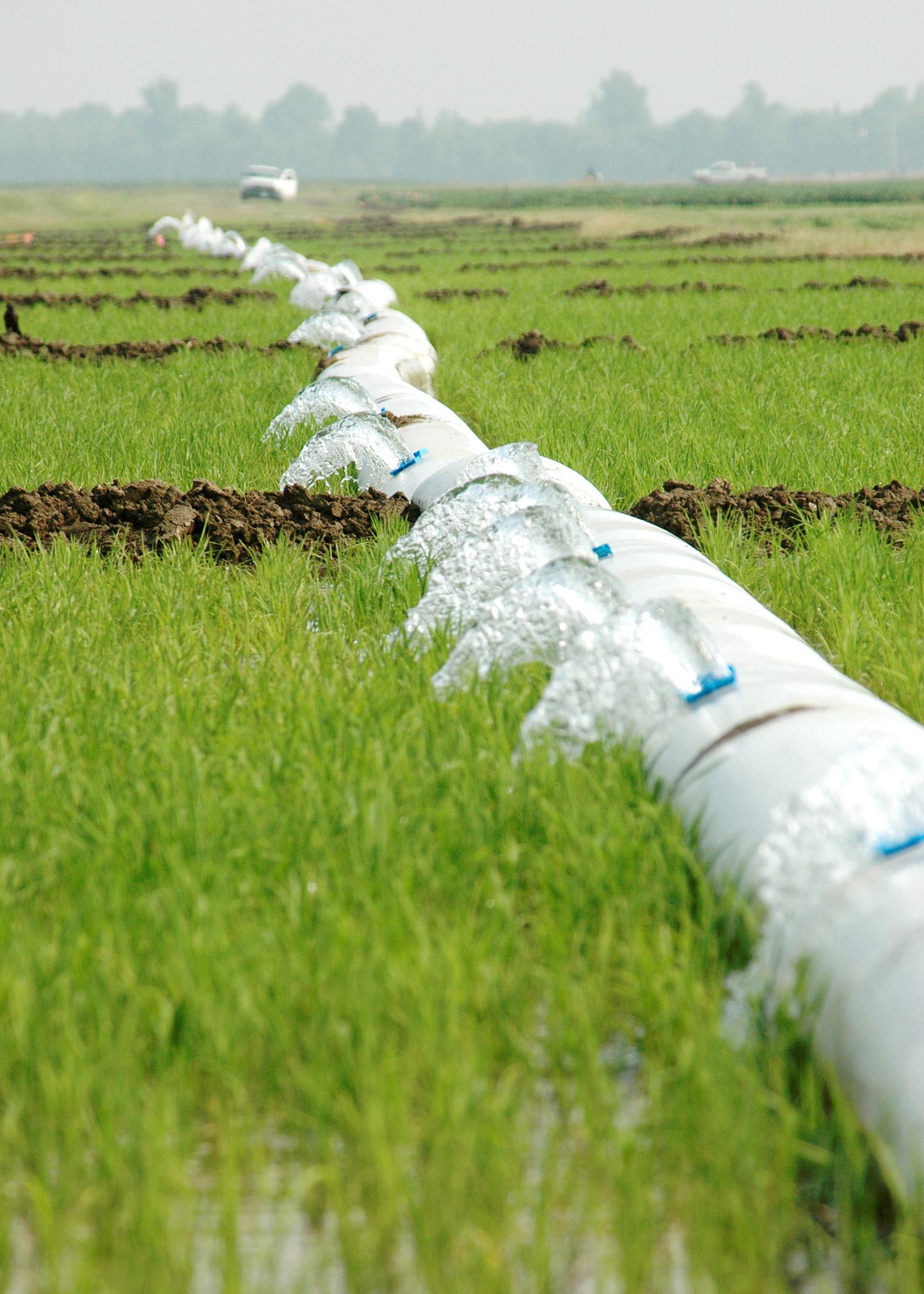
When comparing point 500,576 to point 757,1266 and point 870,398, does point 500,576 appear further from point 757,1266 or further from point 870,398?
point 870,398

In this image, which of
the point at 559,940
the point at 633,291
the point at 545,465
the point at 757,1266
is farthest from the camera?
the point at 633,291

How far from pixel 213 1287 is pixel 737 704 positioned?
133 cm

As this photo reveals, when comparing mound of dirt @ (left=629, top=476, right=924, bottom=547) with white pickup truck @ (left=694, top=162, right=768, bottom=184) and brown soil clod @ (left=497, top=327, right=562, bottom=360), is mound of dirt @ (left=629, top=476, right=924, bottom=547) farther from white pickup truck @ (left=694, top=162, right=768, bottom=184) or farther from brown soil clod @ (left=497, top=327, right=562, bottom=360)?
white pickup truck @ (left=694, top=162, right=768, bottom=184)

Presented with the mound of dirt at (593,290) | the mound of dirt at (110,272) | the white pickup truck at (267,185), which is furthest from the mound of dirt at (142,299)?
the white pickup truck at (267,185)

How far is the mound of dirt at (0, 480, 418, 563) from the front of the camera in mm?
4645

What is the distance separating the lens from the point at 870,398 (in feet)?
23.8

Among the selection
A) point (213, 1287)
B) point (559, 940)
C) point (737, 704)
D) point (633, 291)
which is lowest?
point (213, 1287)

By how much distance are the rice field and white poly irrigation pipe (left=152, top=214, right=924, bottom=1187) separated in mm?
68

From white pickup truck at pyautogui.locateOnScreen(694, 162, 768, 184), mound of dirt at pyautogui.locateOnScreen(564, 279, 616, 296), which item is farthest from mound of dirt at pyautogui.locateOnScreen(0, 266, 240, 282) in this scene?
white pickup truck at pyautogui.locateOnScreen(694, 162, 768, 184)

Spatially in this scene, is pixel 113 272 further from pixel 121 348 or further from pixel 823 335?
pixel 823 335

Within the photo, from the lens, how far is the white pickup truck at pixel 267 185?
6731 centimetres

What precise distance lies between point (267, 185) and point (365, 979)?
234 feet

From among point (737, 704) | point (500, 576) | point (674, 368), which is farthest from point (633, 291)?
point (737, 704)

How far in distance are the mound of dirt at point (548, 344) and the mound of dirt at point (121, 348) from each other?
1.93 metres
